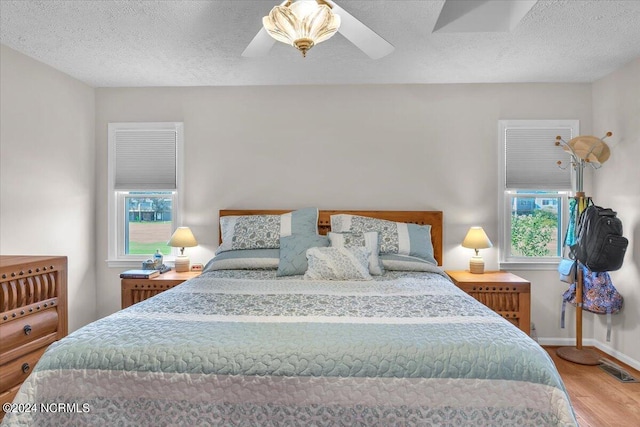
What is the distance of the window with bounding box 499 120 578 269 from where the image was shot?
3.65 metres

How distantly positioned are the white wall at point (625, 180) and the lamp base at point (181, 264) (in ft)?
12.6

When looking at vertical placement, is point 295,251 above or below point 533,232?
below

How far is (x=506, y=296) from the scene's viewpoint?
320 centimetres

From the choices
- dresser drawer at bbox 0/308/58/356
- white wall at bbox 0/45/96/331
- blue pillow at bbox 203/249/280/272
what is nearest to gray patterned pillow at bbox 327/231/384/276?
blue pillow at bbox 203/249/280/272

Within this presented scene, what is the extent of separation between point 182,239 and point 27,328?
1330 mm

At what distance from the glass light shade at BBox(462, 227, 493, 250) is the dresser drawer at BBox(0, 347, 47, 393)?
3378mm

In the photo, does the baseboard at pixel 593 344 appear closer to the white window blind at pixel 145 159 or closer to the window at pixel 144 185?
the window at pixel 144 185

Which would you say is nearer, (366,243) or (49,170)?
(366,243)

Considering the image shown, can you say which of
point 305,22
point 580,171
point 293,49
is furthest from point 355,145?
point 305,22

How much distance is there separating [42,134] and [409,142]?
322 centimetres

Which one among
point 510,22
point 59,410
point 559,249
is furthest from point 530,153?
point 59,410

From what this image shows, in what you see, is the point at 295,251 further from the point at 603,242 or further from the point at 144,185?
the point at 603,242

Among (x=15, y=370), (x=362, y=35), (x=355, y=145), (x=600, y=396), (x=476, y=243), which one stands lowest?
(x=600, y=396)

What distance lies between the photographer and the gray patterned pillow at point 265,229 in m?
3.19
